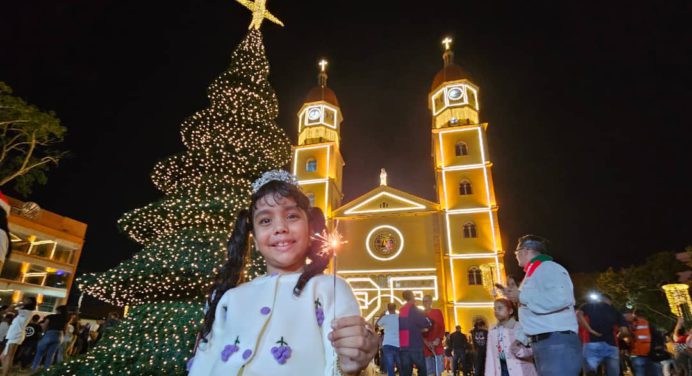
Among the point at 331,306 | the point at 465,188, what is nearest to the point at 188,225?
the point at 331,306

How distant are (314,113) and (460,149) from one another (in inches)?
588

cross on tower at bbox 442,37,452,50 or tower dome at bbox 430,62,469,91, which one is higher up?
cross on tower at bbox 442,37,452,50

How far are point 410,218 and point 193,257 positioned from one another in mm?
24278

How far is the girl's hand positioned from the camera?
129cm

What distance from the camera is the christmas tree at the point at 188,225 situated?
17.7 feet

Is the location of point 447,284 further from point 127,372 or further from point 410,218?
point 127,372

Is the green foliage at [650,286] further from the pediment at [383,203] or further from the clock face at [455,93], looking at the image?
the clock face at [455,93]

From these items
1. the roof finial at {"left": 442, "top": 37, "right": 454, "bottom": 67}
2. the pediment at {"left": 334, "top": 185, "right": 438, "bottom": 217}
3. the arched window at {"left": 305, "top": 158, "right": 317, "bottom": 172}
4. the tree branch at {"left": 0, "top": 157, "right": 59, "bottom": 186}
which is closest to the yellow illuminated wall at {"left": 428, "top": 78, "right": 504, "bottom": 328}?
the pediment at {"left": 334, "top": 185, "right": 438, "bottom": 217}

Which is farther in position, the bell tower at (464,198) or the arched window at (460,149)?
the arched window at (460,149)

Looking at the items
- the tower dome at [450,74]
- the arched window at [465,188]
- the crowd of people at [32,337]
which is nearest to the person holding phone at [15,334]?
the crowd of people at [32,337]

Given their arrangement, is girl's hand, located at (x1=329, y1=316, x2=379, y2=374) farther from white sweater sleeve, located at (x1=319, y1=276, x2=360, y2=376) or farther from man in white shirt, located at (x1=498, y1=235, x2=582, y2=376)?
man in white shirt, located at (x1=498, y1=235, x2=582, y2=376)

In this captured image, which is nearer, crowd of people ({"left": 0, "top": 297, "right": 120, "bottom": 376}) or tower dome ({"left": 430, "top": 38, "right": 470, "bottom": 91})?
crowd of people ({"left": 0, "top": 297, "right": 120, "bottom": 376})

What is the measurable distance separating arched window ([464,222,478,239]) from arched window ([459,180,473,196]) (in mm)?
2743

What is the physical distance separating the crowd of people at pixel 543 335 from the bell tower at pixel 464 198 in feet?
55.3
